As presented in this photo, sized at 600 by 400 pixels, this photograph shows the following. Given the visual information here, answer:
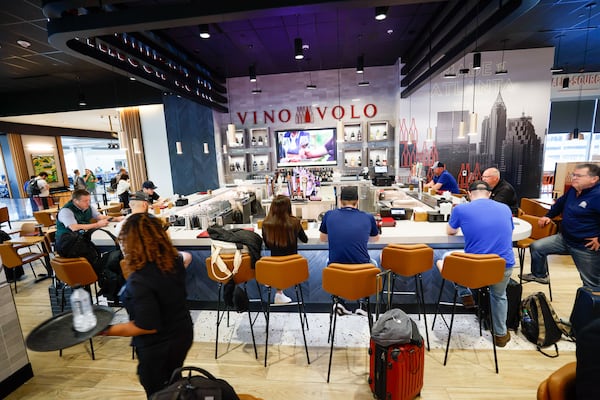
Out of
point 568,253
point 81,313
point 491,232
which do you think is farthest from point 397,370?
point 568,253

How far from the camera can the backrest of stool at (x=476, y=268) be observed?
7.60 feet

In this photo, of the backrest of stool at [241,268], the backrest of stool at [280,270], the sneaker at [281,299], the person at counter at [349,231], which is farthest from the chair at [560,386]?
the sneaker at [281,299]

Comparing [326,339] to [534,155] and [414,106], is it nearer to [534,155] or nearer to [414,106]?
[414,106]

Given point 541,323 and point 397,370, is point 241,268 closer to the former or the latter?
point 397,370

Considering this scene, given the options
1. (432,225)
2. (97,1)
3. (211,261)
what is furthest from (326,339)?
(97,1)

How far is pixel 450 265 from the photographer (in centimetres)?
246

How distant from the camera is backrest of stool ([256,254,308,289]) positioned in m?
2.41

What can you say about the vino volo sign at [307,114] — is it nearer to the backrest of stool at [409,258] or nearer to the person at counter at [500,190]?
the person at counter at [500,190]

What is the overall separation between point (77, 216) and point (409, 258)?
12.5 feet

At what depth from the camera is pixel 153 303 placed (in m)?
1.45

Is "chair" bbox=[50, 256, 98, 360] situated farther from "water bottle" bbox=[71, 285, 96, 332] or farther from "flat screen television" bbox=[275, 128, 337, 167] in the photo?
"flat screen television" bbox=[275, 128, 337, 167]

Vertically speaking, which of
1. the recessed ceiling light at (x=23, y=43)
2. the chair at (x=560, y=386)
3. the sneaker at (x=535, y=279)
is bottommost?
the sneaker at (x=535, y=279)

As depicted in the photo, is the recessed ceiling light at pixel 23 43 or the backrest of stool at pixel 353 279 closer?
the backrest of stool at pixel 353 279

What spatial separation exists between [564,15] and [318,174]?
6.33 m
